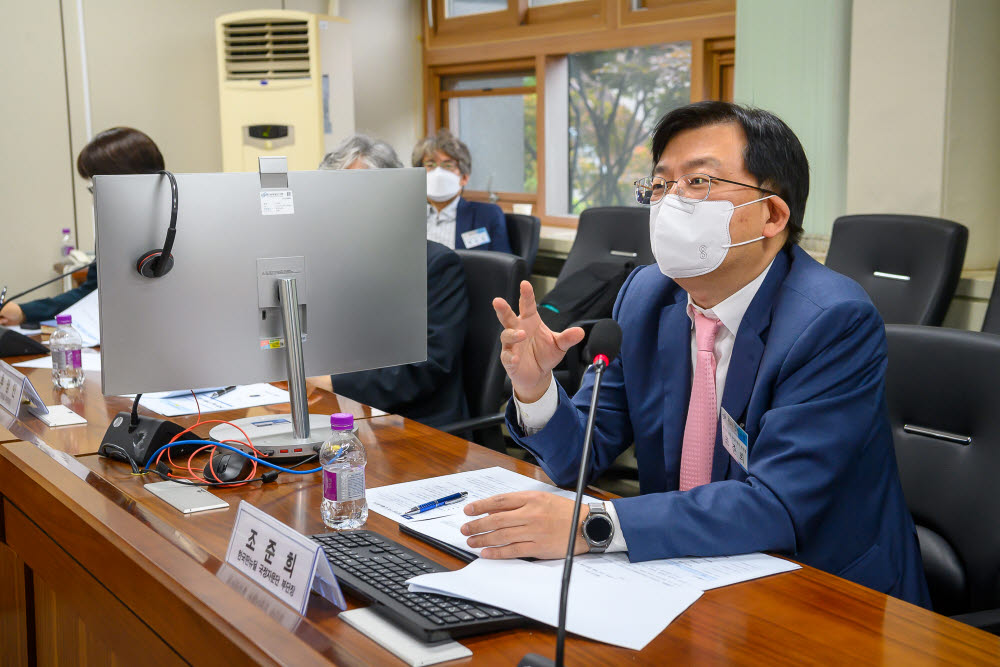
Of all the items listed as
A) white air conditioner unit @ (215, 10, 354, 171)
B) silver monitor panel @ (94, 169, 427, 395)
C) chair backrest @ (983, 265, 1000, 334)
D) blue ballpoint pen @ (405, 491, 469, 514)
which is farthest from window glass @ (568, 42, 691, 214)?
blue ballpoint pen @ (405, 491, 469, 514)

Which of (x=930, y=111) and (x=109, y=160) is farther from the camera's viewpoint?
(x=930, y=111)

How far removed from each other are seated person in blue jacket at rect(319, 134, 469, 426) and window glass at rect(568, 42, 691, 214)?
2115 millimetres

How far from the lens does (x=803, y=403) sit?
1.32 m

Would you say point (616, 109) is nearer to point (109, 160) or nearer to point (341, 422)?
point (109, 160)

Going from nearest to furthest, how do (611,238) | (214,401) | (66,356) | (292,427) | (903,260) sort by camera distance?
1. (292,427)
2. (214,401)
3. (66,356)
4. (903,260)
5. (611,238)

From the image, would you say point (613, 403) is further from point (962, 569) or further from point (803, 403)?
point (962, 569)

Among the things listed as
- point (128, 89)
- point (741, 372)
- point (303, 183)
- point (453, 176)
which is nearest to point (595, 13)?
point (453, 176)

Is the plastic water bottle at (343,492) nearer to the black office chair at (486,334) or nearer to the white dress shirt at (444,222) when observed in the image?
the black office chair at (486,334)

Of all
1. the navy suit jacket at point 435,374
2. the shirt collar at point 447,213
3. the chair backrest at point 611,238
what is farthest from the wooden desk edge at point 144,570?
the shirt collar at point 447,213

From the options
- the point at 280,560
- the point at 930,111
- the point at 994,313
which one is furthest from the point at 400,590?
the point at 930,111

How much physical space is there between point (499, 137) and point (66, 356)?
3443 mm

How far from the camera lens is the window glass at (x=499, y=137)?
200 inches

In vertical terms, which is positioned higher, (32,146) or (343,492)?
(32,146)

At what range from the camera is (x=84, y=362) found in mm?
2408
